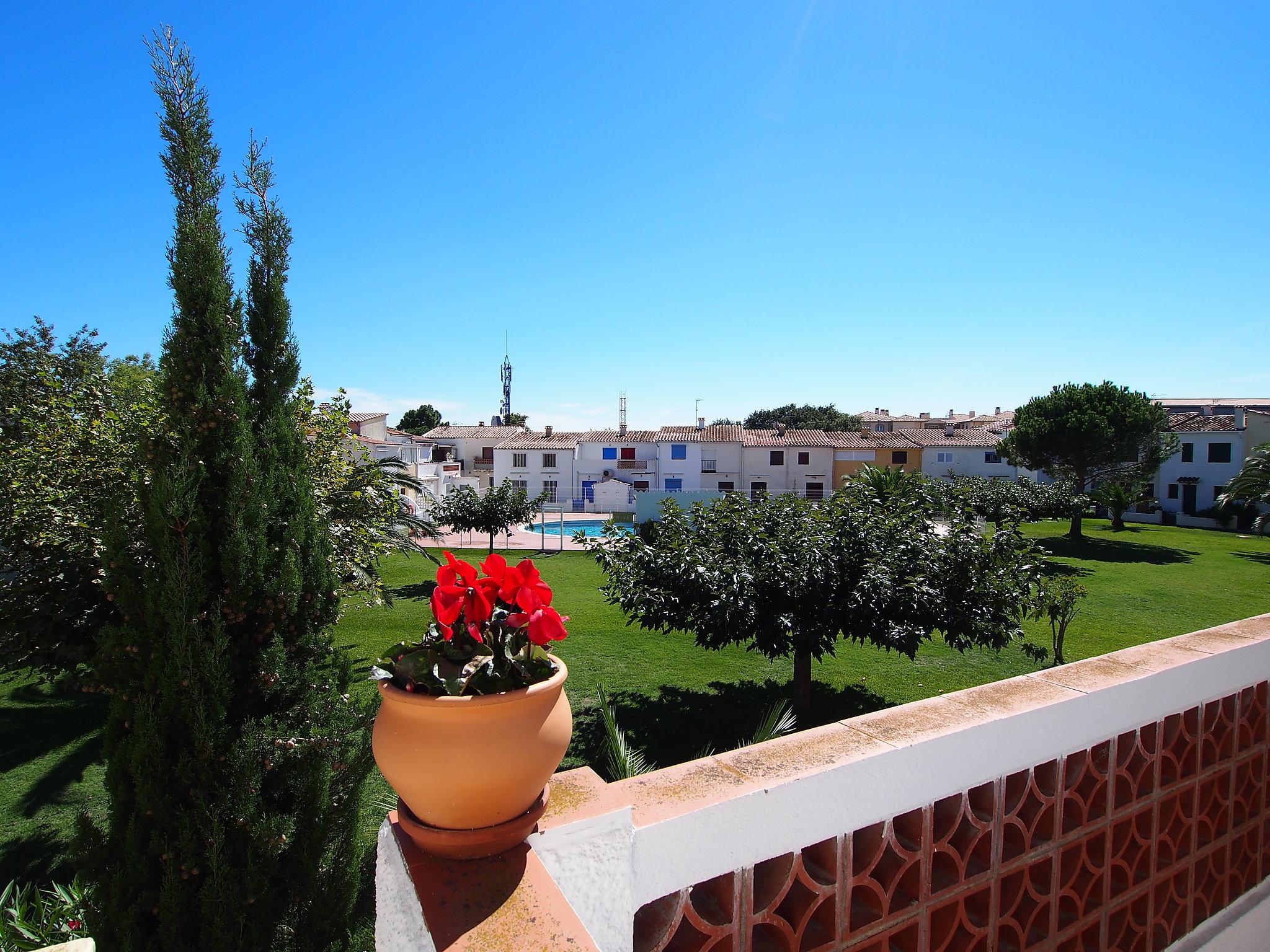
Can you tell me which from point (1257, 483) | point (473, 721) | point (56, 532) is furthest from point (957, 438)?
point (473, 721)

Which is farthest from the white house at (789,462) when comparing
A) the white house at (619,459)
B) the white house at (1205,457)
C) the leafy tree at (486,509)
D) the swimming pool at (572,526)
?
the leafy tree at (486,509)

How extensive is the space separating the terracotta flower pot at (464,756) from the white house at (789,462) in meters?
48.4

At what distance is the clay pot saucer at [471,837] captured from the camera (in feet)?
4.17

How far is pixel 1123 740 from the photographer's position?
7.75 feet

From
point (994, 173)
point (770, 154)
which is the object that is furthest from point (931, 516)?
point (994, 173)

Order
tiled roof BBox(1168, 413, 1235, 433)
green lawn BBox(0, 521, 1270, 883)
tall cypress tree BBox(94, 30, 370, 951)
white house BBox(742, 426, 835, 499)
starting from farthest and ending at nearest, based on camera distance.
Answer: white house BBox(742, 426, 835, 499) < tiled roof BBox(1168, 413, 1235, 433) < green lawn BBox(0, 521, 1270, 883) < tall cypress tree BBox(94, 30, 370, 951)

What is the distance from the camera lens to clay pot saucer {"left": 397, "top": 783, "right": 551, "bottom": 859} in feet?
4.17

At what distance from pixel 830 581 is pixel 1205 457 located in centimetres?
4749

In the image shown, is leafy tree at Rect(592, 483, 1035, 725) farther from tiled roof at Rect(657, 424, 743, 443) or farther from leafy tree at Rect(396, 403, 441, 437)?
leafy tree at Rect(396, 403, 441, 437)

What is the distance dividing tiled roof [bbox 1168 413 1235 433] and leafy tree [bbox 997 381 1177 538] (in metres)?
12.7

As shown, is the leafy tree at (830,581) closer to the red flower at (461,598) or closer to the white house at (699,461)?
the red flower at (461,598)

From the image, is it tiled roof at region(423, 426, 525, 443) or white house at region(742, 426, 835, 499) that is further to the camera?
tiled roof at region(423, 426, 525, 443)

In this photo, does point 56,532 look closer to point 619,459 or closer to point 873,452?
point 619,459

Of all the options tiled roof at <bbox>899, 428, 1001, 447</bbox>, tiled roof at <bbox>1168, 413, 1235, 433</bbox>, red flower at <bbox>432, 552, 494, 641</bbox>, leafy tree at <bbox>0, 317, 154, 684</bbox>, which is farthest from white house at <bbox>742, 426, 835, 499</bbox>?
red flower at <bbox>432, 552, 494, 641</bbox>
